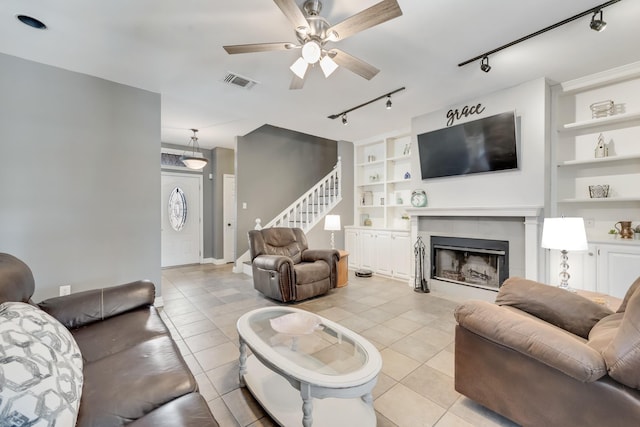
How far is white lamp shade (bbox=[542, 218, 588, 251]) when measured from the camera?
200cm

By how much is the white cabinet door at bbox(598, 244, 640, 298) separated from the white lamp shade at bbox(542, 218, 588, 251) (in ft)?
4.36

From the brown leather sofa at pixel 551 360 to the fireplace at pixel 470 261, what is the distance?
6.03ft

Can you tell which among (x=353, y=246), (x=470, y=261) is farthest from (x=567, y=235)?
(x=353, y=246)

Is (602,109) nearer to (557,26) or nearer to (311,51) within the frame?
(557,26)

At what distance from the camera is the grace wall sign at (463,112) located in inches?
142

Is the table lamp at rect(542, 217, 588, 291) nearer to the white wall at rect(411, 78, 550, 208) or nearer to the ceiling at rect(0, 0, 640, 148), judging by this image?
the white wall at rect(411, 78, 550, 208)

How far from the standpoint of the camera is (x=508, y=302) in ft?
6.34

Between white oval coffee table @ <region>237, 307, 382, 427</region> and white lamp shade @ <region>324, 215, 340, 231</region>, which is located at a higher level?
white lamp shade @ <region>324, 215, 340, 231</region>

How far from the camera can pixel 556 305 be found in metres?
1.76

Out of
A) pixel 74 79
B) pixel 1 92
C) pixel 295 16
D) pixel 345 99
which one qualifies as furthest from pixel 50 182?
pixel 345 99

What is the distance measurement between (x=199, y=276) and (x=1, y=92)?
3.53 m

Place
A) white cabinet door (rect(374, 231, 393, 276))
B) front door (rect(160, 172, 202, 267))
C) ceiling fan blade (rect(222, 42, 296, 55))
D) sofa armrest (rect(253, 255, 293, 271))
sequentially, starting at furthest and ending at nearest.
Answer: front door (rect(160, 172, 202, 267)) → white cabinet door (rect(374, 231, 393, 276)) → sofa armrest (rect(253, 255, 293, 271)) → ceiling fan blade (rect(222, 42, 296, 55))

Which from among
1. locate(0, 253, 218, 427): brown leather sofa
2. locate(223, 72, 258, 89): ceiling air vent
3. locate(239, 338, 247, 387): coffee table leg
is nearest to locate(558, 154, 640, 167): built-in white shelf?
locate(223, 72, 258, 89): ceiling air vent

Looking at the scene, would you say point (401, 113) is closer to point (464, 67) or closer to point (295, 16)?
point (464, 67)
